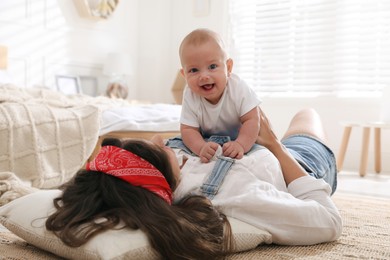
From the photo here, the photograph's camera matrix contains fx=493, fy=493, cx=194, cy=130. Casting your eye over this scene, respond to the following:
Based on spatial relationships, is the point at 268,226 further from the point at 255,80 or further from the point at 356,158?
the point at 255,80

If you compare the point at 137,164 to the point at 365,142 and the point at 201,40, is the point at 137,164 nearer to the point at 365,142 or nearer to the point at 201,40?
the point at 201,40

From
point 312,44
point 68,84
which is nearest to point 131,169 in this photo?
point 68,84

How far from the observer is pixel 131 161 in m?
1.15

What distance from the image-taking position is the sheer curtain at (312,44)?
14.5 feet

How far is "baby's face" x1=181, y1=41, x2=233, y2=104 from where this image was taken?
1.50m

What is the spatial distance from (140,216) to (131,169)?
11 centimetres

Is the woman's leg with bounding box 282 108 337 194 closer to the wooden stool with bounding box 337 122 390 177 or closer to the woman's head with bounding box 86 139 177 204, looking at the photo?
the woman's head with bounding box 86 139 177 204

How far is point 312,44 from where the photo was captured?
15.6 ft

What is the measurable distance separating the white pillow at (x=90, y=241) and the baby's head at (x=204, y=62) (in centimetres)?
46

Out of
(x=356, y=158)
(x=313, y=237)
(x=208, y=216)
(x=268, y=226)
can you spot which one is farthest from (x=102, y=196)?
(x=356, y=158)

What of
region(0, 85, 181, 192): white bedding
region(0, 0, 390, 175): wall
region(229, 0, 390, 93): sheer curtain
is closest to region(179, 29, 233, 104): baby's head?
region(0, 85, 181, 192): white bedding

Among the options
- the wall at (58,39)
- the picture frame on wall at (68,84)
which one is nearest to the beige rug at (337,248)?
the wall at (58,39)

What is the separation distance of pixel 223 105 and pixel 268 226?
47cm

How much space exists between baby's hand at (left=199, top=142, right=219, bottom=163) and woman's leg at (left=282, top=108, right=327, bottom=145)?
0.66 metres
